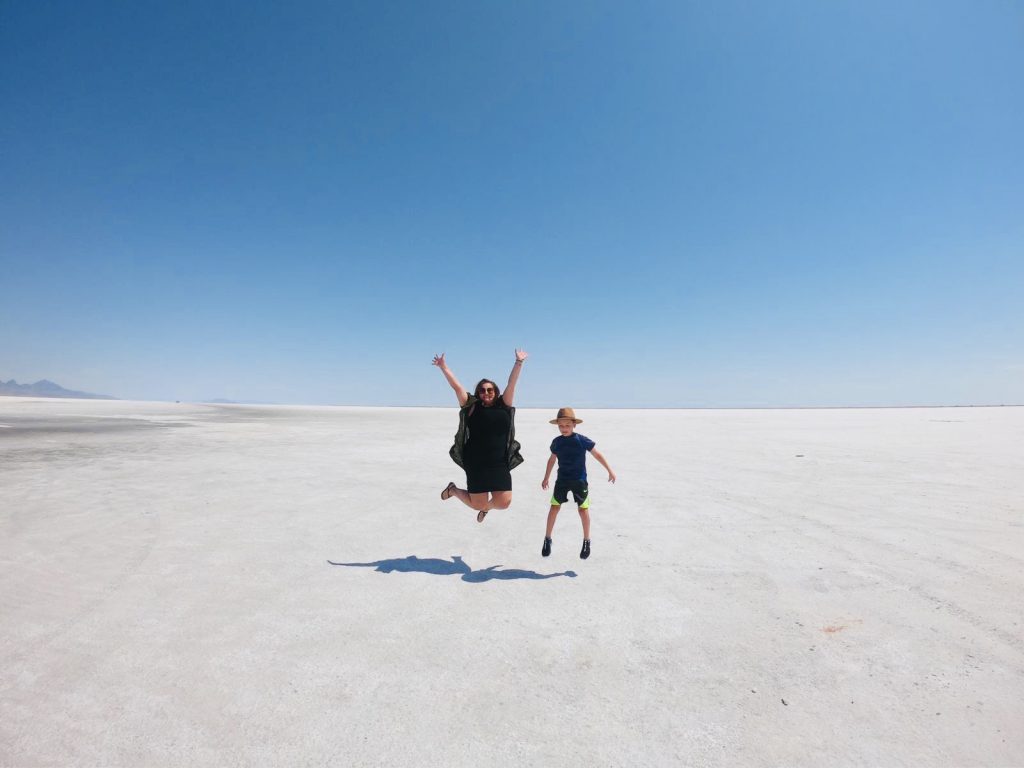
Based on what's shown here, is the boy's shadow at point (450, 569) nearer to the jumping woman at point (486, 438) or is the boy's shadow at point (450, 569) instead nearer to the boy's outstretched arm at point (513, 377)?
the jumping woman at point (486, 438)

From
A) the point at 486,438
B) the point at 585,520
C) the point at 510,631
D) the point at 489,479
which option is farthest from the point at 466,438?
the point at 510,631

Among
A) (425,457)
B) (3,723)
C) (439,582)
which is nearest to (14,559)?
(3,723)

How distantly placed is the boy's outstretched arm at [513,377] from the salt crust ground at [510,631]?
1.92 meters

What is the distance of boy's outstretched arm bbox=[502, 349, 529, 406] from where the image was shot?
213 inches

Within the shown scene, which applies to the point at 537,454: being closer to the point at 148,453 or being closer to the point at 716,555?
the point at 716,555

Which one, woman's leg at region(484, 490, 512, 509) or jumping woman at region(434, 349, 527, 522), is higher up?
jumping woman at region(434, 349, 527, 522)

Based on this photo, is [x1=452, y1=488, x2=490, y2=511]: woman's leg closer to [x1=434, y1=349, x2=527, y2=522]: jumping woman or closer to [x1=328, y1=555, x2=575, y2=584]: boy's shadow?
[x1=434, y1=349, x2=527, y2=522]: jumping woman

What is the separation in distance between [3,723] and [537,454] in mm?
12160

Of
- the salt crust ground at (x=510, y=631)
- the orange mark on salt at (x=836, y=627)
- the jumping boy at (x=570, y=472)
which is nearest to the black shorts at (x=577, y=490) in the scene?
the jumping boy at (x=570, y=472)

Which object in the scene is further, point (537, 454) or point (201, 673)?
point (537, 454)

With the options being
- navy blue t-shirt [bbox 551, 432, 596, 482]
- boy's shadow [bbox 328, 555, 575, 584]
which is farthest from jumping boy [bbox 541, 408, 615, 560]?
boy's shadow [bbox 328, 555, 575, 584]

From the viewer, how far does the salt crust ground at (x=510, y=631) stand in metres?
2.53

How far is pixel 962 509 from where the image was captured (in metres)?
6.79

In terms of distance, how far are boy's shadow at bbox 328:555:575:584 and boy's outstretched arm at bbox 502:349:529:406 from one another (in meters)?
1.92
